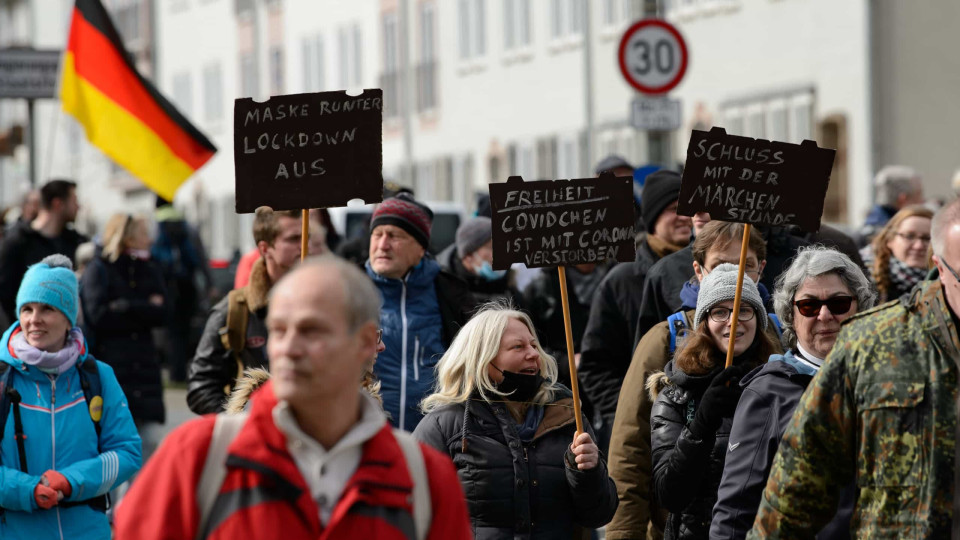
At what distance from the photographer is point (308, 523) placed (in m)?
3.83

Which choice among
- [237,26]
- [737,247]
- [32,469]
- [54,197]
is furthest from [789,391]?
[237,26]

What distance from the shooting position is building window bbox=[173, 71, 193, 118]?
53438 mm

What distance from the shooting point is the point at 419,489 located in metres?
3.97

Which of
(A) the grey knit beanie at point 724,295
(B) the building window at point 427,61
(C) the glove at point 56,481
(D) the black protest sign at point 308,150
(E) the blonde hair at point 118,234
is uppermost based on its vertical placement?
(B) the building window at point 427,61

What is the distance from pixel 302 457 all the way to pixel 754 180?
3.64 metres

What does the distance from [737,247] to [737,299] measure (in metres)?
0.99

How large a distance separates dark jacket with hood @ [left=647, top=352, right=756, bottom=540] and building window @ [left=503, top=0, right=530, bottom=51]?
29.4 metres

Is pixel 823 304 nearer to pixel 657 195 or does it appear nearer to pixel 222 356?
pixel 657 195

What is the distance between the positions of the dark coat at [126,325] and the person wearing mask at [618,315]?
3515 mm

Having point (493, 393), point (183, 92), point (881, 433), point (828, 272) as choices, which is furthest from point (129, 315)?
point (183, 92)

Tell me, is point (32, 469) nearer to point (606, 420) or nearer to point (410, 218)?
point (410, 218)

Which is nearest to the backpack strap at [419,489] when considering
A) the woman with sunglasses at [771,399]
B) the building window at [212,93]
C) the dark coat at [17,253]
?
the woman with sunglasses at [771,399]

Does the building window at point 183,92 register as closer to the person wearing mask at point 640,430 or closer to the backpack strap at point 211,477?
the person wearing mask at point 640,430

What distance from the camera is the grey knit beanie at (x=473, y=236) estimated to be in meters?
10.6
